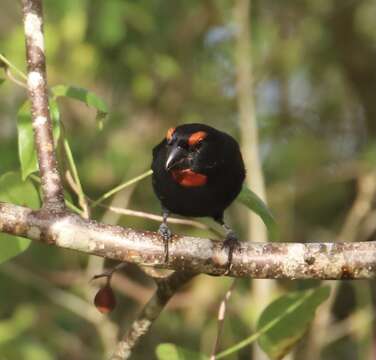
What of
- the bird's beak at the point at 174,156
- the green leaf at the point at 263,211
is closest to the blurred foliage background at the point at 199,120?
the bird's beak at the point at 174,156

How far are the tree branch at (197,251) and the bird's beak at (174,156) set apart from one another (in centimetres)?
79

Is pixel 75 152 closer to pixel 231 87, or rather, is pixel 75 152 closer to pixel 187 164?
pixel 231 87

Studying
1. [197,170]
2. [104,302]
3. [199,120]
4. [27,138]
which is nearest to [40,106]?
[27,138]

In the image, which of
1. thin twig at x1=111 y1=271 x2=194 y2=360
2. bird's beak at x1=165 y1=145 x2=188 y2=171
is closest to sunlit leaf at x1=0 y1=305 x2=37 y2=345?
bird's beak at x1=165 y1=145 x2=188 y2=171

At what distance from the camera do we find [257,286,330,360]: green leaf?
97.1 inches

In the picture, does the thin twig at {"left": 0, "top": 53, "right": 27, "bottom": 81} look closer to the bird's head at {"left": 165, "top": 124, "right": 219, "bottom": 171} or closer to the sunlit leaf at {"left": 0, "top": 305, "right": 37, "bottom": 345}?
the bird's head at {"left": 165, "top": 124, "right": 219, "bottom": 171}

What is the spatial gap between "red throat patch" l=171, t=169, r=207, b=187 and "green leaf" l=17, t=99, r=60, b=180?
809 millimetres

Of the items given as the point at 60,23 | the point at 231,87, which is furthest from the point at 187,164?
the point at 231,87

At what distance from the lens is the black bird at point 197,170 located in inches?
117

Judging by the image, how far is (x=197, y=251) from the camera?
2.15 metres

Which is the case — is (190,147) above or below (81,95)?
above

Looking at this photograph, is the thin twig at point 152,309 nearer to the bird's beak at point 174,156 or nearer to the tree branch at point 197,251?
the tree branch at point 197,251

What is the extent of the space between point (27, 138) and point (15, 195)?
166 millimetres

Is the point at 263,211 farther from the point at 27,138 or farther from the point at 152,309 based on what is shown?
the point at 27,138
